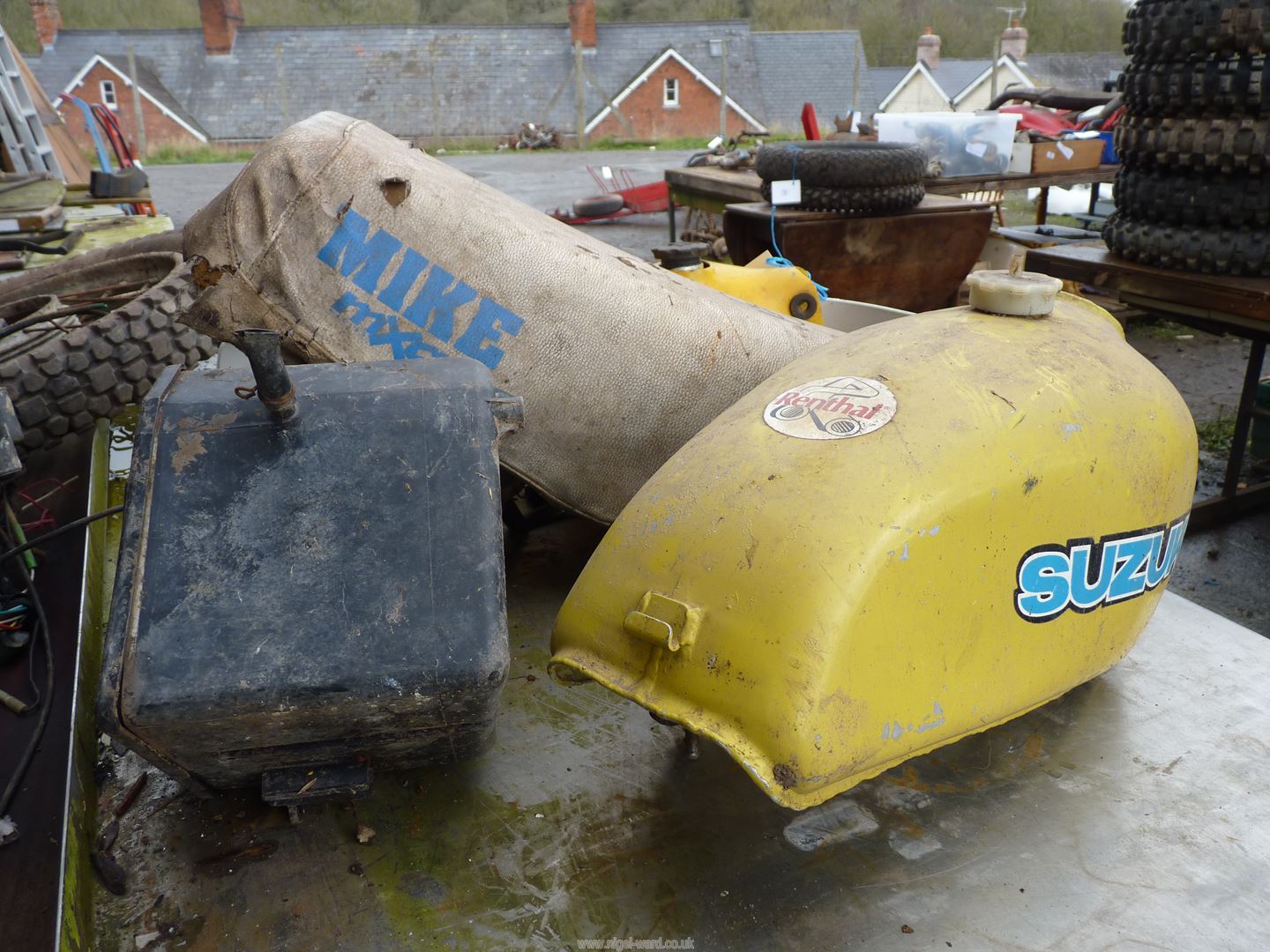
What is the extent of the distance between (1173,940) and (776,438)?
2.85 feet

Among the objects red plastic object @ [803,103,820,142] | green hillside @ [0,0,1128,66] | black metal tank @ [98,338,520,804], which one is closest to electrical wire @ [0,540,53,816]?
black metal tank @ [98,338,520,804]

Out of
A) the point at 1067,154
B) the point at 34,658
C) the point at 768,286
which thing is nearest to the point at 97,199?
the point at 34,658

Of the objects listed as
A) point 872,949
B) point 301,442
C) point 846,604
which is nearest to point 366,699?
point 301,442

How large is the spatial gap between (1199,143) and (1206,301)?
0.49 meters

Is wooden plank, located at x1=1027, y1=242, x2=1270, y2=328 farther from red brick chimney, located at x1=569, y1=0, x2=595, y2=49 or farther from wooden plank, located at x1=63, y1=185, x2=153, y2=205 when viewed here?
red brick chimney, located at x1=569, y1=0, x2=595, y2=49

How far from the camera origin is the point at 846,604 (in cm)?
119

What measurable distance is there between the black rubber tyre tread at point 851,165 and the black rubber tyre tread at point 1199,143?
3.46ft

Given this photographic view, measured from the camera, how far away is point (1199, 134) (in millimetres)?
2855

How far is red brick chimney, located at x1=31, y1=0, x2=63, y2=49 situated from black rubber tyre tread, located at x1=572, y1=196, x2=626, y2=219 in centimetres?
2530

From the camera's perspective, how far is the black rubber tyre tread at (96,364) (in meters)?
2.28

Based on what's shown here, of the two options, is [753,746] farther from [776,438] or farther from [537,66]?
[537,66]

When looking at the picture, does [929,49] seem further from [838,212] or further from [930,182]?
[838,212]

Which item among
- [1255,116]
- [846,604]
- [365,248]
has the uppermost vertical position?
[1255,116]

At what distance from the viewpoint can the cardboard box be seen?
6.13 metres
